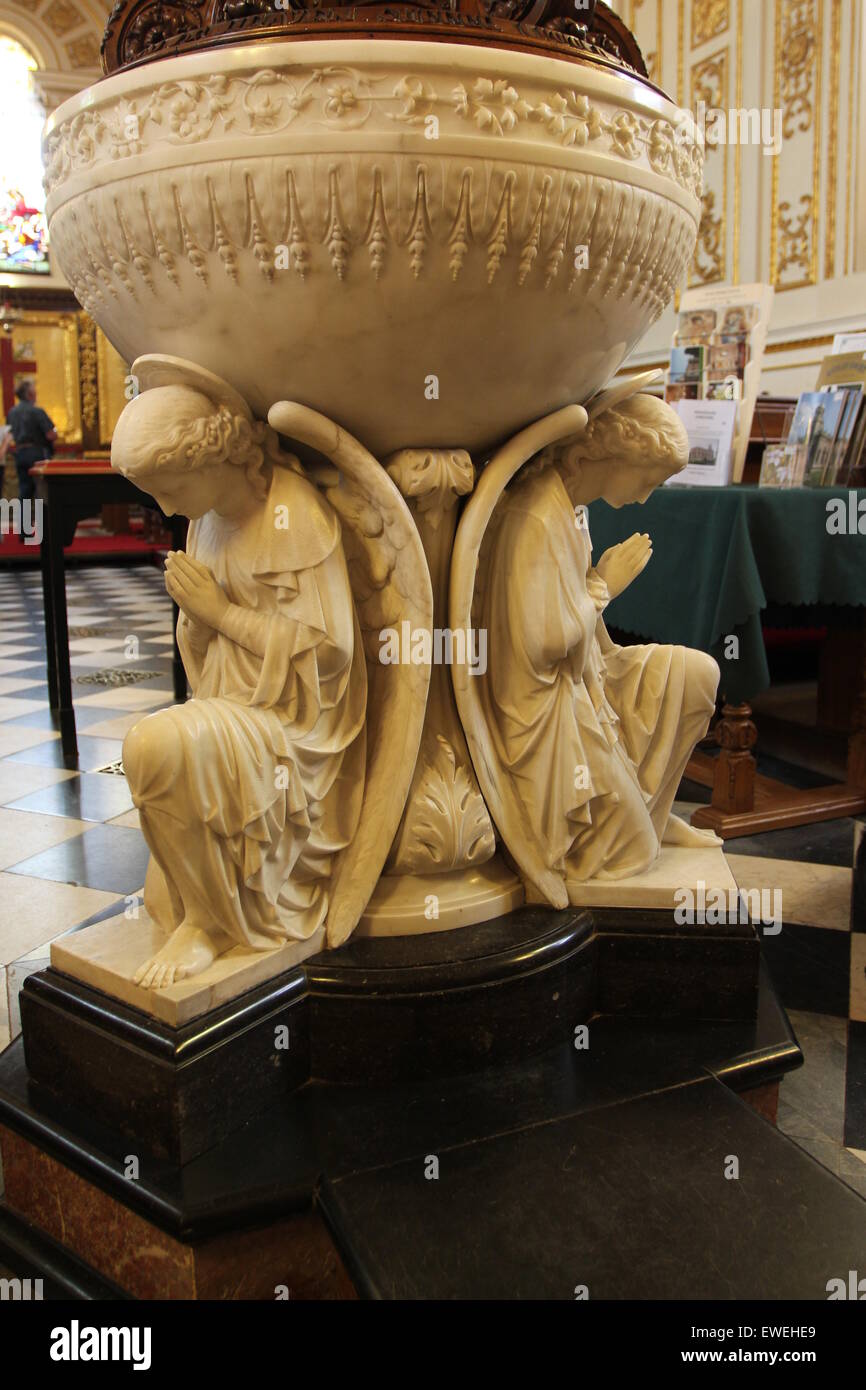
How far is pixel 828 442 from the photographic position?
2344 mm

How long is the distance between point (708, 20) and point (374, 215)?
4788mm

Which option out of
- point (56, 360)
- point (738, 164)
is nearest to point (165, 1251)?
point (738, 164)

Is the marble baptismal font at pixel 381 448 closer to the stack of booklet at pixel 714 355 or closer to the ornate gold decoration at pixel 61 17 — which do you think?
the stack of booklet at pixel 714 355

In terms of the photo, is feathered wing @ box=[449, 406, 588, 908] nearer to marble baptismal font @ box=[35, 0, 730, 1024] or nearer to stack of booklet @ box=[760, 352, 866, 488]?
marble baptismal font @ box=[35, 0, 730, 1024]

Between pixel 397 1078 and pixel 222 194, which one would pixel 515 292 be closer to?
pixel 222 194

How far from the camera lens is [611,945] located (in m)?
1.25

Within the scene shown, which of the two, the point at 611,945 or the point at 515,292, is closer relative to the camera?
the point at 515,292

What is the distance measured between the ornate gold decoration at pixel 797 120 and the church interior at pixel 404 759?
348 centimetres

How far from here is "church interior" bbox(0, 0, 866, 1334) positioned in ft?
3.07

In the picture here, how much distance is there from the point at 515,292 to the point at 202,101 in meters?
0.34

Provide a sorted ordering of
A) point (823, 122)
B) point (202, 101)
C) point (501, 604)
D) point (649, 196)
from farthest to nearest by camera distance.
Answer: point (823, 122)
point (501, 604)
point (649, 196)
point (202, 101)

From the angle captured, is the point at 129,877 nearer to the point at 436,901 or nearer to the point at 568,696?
the point at 436,901

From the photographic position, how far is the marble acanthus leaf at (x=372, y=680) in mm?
1050
